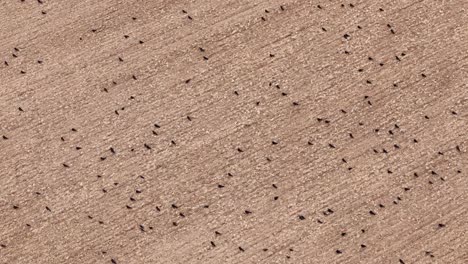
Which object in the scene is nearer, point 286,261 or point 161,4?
point 286,261

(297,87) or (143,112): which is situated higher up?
(297,87)

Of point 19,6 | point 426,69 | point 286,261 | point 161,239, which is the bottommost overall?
point 161,239

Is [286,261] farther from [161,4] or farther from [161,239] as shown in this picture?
[161,4]

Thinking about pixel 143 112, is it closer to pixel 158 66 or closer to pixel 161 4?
pixel 158 66

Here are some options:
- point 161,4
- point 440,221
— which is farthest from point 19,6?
point 440,221

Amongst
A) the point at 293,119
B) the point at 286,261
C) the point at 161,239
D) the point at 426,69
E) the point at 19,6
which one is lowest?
the point at 161,239

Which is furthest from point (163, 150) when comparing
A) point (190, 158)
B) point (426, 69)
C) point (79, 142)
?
point (426, 69)
